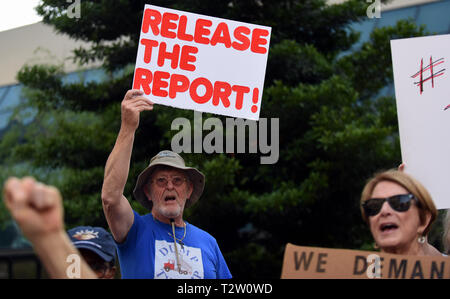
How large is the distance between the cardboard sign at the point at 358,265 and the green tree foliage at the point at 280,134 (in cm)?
539

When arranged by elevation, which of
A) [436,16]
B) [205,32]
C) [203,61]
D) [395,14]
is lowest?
[203,61]

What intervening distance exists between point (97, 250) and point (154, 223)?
0.51 m

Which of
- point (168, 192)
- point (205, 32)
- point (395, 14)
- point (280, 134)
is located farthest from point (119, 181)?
point (395, 14)

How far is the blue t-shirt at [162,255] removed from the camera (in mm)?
2832

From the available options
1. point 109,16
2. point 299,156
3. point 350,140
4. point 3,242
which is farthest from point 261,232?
point 3,242

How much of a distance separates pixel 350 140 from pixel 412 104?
4344 millimetres

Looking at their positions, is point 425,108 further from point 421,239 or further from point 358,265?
point 358,265

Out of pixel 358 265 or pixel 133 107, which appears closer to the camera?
pixel 358 265

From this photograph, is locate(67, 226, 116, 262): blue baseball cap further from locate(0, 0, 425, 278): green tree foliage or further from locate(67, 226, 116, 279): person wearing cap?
locate(0, 0, 425, 278): green tree foliage

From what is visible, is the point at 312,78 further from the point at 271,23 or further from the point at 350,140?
the point at 350,140

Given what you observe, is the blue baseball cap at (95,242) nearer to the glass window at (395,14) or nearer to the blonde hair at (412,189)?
the blonde hair at (412,189)

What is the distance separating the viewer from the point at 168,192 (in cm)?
319

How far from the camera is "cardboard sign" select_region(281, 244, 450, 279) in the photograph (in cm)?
188

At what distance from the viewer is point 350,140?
7.82 meters
